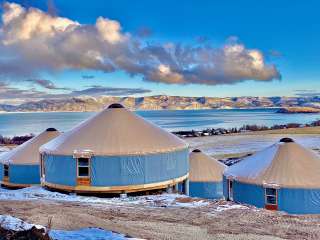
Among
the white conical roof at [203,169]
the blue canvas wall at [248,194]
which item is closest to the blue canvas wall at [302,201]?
the blue canvas wall at [248,194]

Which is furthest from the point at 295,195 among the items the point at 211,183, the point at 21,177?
the point at 21,177

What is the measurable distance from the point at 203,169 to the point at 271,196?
6.77m

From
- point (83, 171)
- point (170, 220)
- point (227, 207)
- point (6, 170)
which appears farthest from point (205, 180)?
point (170, 220)

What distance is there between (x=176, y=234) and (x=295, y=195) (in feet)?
22.5

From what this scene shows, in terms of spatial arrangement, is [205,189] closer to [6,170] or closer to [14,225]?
[6,170]

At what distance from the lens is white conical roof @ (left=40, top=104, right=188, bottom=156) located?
16.8 meters

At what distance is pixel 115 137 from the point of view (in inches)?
682

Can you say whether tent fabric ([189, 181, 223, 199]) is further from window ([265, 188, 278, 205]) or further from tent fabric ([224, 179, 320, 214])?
tent fabric ([224, 179, 320, 214])

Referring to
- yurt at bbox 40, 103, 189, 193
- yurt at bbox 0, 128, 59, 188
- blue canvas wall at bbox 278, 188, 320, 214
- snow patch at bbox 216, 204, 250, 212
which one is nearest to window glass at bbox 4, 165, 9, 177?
yurt at bbox 0, 128, 59, 188

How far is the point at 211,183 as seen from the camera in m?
21.8

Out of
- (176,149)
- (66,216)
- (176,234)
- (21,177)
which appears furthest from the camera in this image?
(21,177)

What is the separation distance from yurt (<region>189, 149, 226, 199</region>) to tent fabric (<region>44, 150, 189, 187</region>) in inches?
170

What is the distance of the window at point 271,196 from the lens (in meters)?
15.7

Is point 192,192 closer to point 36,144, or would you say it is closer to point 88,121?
point 88,121
